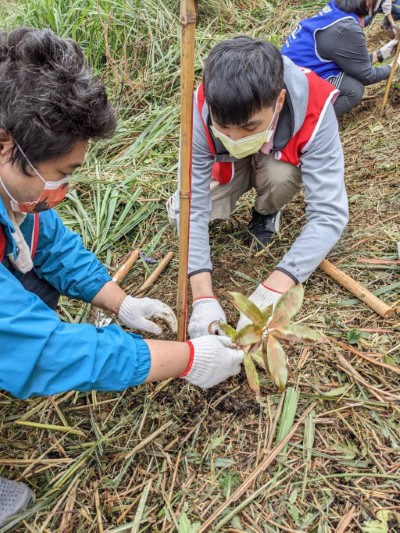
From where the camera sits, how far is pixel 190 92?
1.16 m

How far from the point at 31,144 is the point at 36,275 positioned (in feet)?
2.36

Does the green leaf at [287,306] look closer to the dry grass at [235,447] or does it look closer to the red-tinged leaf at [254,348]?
the red-tinged leaf at [254,348]

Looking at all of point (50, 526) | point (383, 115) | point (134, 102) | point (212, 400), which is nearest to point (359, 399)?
point (212, 400)

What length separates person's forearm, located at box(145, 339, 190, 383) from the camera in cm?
140

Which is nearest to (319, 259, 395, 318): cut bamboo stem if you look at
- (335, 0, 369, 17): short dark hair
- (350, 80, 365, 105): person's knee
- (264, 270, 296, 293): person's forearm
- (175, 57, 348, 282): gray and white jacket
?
(175, 57, 348, 282): gray and white jacket

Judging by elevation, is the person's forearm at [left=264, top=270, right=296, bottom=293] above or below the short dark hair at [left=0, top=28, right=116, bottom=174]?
below

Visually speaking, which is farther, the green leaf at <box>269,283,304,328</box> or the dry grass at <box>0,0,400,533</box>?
the dry grass at <box>0,0,400,533</box>

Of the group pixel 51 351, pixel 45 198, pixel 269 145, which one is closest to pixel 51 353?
pixel 51 351

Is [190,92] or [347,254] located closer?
[190,92]

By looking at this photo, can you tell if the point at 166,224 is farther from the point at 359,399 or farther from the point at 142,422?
the point at 359,399

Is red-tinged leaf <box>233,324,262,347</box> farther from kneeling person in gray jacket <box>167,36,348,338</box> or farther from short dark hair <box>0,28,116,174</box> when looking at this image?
short dark hair <box>0,28,116,174</box>

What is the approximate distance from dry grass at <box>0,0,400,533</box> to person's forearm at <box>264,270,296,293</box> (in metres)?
0.16

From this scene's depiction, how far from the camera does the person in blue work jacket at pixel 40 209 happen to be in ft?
4.00

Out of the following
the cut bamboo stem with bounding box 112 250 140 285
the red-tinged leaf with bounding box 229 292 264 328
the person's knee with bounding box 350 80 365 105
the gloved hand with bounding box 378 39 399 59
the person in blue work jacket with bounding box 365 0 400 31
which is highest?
the person in blue work jacket with bounding box 365 0 400 31
